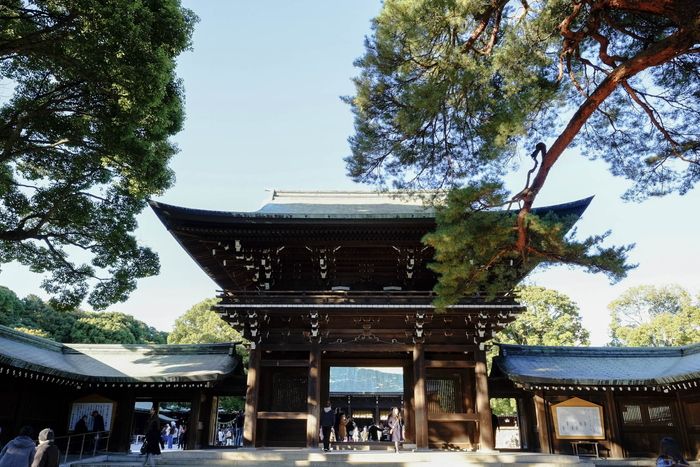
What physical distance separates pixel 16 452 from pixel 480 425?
401 inches

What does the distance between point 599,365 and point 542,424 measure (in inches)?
141

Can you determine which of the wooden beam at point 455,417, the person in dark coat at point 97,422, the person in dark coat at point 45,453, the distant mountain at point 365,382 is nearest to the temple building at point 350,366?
the wooden beam at point 455,417

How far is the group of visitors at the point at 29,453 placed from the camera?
4.98 m

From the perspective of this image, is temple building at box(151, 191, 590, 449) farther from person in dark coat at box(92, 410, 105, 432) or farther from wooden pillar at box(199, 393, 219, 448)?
person in dark coat at box(92, 410, 105, 432)

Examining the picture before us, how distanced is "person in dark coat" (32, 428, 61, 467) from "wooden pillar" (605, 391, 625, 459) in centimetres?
1460

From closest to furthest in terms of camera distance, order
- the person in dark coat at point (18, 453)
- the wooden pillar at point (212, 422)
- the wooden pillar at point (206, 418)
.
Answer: the person in dark coat at point (18, 453) < the wooden pillar at point (206, 418) < the wooden pillar at point (212, 422)

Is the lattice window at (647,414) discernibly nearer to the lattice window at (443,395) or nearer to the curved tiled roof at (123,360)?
the lattice window at (443,395)

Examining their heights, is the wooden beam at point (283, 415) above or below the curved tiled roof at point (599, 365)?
below

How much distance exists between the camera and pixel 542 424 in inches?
570

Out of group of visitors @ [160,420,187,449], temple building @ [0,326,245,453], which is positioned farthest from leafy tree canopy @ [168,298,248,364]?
temple building @ [0,326,245,453]

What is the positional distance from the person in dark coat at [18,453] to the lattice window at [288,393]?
29.1 feet

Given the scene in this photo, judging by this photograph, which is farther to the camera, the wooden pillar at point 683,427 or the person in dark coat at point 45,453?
the wooden pillar at point 683,427

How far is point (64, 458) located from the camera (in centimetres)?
1323

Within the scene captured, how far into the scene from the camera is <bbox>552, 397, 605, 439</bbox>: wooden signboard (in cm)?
1427
